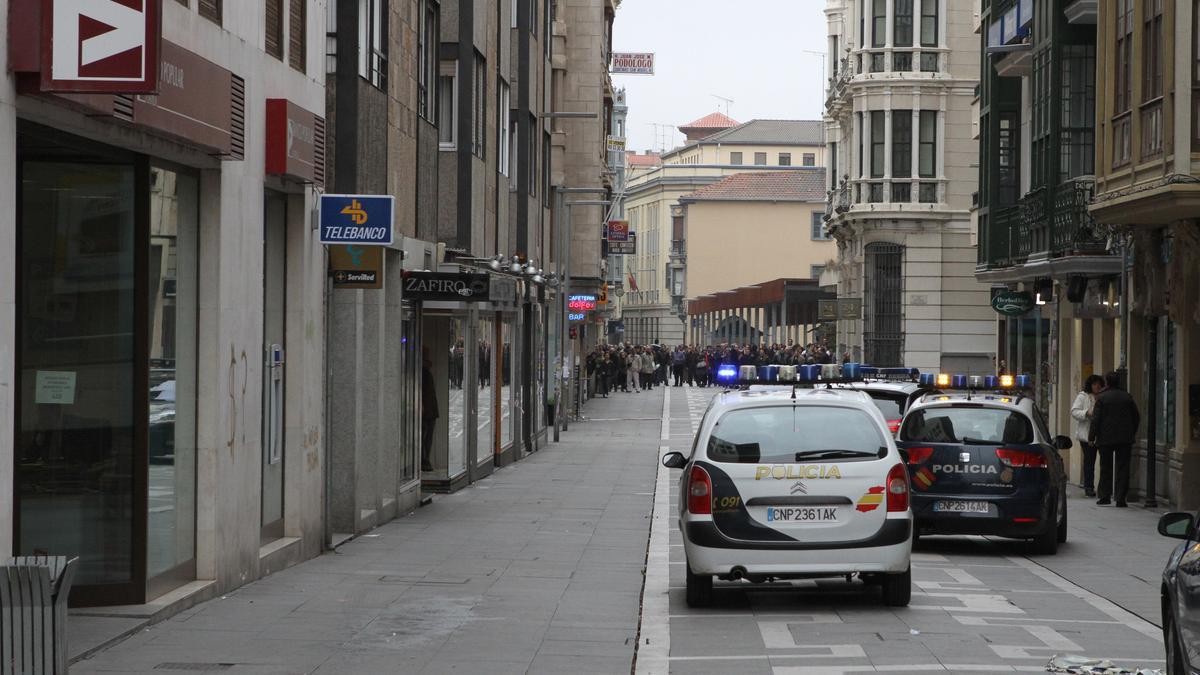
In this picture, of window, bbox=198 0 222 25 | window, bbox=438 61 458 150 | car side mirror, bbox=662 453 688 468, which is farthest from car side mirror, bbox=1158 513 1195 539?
window, bbox=438 61 458 150

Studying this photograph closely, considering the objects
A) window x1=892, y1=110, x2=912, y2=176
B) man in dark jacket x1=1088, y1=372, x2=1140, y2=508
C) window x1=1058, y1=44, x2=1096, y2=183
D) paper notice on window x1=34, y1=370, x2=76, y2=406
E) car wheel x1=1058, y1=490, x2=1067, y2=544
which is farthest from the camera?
window x1=892, y1=110, x2=912, y2=176

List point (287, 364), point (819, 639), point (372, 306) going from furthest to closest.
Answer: point (372, 306) → point (287, 364) → point (819, 639)

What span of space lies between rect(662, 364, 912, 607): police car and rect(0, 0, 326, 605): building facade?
357cm

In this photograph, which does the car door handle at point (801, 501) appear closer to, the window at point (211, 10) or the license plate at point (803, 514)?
the license plate at point (803, 514)

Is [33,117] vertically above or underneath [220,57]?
underneath

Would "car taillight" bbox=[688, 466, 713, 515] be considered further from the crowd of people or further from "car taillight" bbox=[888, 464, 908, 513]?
the crowd of people

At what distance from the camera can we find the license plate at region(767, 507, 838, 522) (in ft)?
43.5

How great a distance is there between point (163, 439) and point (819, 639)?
4.75m

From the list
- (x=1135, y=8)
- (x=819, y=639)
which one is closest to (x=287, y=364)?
(x=819, y=639)

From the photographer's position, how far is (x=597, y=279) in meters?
58.9

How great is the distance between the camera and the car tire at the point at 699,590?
13.7 m

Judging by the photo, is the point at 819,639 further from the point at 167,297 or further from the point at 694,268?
the point at 694,268

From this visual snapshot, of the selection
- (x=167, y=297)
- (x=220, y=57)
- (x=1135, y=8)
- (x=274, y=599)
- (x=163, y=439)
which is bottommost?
(x=274, y=599)

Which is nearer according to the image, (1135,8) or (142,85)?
(142,85)
